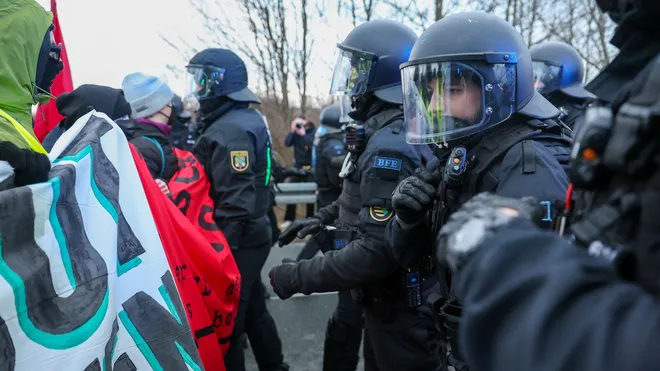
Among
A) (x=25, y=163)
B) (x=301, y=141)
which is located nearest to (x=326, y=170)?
(x=301, y=141)

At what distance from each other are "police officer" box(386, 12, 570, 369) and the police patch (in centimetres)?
28

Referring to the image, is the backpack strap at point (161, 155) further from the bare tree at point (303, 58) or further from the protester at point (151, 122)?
the bare tree at point (303, 58)

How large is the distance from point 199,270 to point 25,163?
1305mm

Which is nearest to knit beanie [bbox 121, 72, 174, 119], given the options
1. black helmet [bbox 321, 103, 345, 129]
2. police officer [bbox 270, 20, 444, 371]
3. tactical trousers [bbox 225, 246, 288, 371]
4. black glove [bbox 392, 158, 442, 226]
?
tactical trousers [bbox 225, 246, 288, 371]

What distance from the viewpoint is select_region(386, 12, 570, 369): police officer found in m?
1.94

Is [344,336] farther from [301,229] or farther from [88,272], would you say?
[88,272]

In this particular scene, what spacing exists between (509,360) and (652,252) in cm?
27

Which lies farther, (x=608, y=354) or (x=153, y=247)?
(x=153, y=247)

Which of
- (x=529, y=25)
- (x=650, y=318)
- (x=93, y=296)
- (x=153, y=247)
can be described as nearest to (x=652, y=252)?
(x=650, y=318)

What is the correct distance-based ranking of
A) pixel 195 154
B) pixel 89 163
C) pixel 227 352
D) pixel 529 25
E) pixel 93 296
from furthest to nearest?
pixel 529 25, pixel 195 154, pixel 227 352, pixel 89 163, pixel 93 296

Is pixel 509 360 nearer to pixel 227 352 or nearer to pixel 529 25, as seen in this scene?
pixel 227 352

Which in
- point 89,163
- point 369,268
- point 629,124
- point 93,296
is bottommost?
point 369,268

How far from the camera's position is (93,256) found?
191 centimetres

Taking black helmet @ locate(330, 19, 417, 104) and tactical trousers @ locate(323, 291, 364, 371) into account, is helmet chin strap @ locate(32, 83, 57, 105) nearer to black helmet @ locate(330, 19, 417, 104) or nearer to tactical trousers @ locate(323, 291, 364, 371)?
black helmet @ locate(330, 19, 417, 104)
